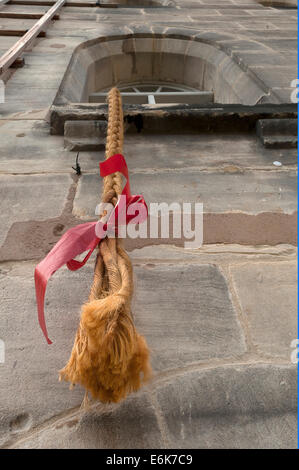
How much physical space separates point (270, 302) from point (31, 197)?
1.02m

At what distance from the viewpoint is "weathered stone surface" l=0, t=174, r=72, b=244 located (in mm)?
1331

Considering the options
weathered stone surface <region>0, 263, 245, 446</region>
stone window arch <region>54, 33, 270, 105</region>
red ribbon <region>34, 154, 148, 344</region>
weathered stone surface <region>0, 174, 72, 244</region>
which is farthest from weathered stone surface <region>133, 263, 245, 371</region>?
stone window arch <region>54, 33, 270, 105</region>

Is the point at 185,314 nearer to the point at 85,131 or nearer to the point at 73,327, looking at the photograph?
the point at 73,327

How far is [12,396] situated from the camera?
2.61ft

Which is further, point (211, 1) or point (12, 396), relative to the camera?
point (211, 1)

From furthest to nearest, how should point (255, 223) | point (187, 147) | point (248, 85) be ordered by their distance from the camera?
point (248, 85) → point (187, 147) → point (255, 223)

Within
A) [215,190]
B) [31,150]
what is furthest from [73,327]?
[31,150]

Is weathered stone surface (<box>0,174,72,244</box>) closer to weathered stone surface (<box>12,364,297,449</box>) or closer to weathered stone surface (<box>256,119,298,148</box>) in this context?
weathered stone surface (<box>12,364,297,449</box>)

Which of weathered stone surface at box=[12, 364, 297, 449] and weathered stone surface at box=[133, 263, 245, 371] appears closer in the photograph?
weathered stone surface at box=[12, 364, 297, 449]

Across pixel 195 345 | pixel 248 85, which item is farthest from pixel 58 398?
pixel 248 85

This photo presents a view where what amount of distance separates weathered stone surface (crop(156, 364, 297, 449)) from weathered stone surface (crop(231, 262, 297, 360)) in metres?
0.08
